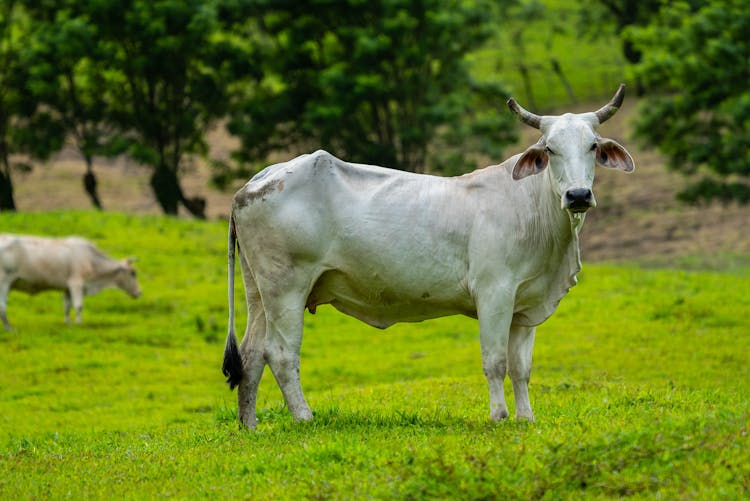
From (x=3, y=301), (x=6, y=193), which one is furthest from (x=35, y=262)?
(x=6, y=193)

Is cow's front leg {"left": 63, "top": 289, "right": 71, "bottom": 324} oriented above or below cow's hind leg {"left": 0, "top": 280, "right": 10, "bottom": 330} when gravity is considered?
below

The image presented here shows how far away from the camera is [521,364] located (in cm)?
1038

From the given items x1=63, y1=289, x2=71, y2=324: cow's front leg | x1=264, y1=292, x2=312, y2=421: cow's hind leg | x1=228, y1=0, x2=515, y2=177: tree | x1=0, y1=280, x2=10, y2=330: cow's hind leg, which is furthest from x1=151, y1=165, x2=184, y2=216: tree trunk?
x1=264, y1=292, x2=312, y2=421: cow's hind leg

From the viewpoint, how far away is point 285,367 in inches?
410

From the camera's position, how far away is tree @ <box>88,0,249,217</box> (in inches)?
1421

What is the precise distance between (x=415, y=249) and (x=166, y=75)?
29141 mm

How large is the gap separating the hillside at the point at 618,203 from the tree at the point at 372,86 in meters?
4.20

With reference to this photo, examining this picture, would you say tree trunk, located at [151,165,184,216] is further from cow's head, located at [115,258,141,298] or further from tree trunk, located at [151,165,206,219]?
cow's head, located at [115,258,141,298]

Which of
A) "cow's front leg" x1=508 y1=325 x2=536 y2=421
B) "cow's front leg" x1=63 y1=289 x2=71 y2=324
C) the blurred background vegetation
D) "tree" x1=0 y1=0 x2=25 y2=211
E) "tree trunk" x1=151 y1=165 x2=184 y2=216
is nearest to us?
"cow's front leg" x1=508 y1=325 x2=536 y2=421

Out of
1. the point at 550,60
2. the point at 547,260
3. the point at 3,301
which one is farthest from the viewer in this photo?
the point at 550,60

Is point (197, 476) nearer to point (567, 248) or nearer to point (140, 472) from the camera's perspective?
point (140, 472)

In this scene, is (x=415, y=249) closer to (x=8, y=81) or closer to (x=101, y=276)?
(x=101, y=276)

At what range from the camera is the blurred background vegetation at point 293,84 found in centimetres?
3534

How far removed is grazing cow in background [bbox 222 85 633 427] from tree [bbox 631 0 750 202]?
22.8m
